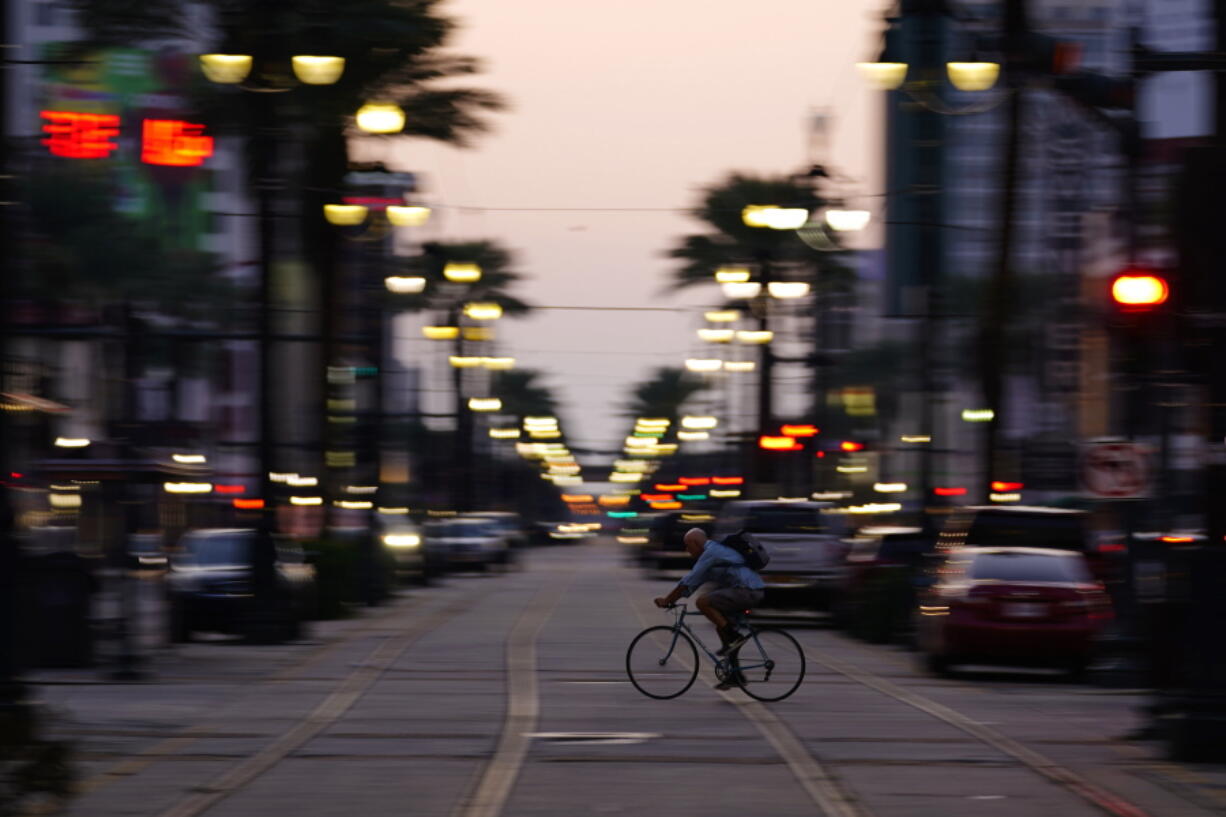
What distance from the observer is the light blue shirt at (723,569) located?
21391 millimetres

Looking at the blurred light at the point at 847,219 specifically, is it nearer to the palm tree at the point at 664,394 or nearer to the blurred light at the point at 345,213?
the blurred light at the point at 345,213

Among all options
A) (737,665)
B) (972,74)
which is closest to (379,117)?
(972,74)

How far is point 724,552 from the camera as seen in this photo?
21.5m

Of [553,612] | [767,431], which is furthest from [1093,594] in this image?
[767,431]

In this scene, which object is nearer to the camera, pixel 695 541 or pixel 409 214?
pixel 695 541

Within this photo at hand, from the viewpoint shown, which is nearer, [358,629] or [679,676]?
[679,676]

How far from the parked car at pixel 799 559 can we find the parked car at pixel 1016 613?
1142cm

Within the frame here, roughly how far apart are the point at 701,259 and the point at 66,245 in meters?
20.6

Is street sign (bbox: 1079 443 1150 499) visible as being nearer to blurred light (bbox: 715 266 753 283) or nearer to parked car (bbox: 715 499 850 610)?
parked car (bbox: 715 499 850 610)

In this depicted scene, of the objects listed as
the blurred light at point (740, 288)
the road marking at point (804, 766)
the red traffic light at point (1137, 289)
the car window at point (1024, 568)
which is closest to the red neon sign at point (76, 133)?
the blurred light at point (740, 288)

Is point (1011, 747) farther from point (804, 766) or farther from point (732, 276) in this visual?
point (732, 276)

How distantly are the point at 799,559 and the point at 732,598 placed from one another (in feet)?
51.9

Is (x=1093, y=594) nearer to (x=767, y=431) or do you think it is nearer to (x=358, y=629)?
(x=358, y=629)

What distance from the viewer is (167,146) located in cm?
12569
